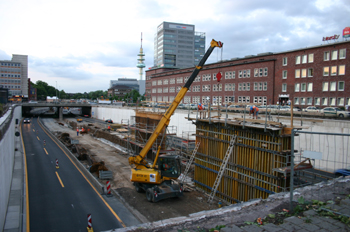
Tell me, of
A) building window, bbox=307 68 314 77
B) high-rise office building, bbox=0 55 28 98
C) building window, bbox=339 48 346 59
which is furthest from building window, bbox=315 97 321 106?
high-rise office building, bbox=0 55 28 98

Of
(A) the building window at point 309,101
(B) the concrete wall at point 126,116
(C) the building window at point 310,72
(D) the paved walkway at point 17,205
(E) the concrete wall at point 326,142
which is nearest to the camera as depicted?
(D) the paved walkway at point 17,205

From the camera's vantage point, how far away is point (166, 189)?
16.6 metres

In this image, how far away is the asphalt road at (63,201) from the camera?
1345 cm

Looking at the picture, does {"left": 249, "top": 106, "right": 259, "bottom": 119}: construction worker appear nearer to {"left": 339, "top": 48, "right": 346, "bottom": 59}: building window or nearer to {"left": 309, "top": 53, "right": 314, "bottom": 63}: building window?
{"left": 339, "top": 48, "right": 346, "bottom": 59}: building window

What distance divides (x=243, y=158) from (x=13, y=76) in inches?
5273

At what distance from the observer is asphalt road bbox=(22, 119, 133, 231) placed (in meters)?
13.4

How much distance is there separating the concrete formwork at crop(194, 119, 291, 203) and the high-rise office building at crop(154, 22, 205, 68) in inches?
4795

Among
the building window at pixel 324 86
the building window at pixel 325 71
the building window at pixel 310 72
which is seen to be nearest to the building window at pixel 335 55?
the building window at pixel 325 71

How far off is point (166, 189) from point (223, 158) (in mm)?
4592

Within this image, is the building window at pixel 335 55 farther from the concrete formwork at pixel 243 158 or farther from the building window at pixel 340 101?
the concrete formwork at pixel 243 158

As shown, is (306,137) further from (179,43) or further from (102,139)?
(179,43)

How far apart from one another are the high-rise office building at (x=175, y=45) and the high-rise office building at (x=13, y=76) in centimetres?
7119

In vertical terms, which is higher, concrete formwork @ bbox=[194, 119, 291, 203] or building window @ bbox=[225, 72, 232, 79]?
building window @ bbox=[225, 72, 232, 79]

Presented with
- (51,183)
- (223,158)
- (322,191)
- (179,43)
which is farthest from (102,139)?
(179,43)
